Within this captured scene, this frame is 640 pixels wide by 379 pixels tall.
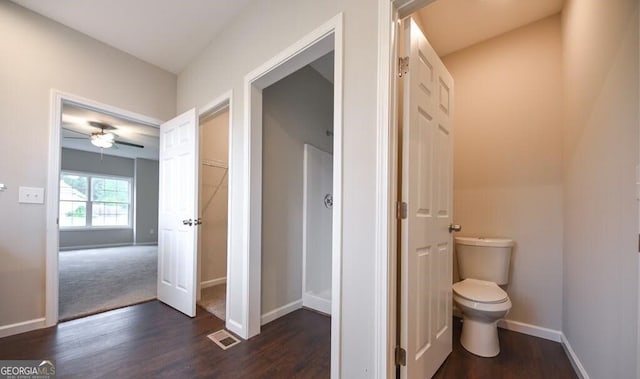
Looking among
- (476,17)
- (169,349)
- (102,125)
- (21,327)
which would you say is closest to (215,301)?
(169,349)

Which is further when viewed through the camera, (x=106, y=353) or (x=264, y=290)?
(x=264, y=290)

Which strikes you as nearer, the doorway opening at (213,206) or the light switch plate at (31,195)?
the light switch plate at (31,195)

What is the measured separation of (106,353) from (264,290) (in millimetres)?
1128

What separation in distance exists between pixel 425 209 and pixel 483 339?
43.3 inches

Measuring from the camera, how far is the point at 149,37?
246 cm

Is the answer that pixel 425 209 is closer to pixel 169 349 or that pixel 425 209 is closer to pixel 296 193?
pixel 296 193

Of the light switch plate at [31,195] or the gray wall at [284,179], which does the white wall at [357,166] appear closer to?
the gray wall at [284,179]

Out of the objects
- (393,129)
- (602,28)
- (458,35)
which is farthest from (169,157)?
(602,28)

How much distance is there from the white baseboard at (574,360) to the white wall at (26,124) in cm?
396

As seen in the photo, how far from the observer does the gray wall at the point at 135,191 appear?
6.37 meters

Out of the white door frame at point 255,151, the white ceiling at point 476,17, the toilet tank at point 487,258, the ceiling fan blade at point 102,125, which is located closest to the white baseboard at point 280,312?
the white door frame at point 255,151

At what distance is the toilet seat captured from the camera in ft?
5.59

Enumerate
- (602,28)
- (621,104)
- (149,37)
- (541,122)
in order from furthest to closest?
(149,37) < (541,122) < (602,28) < (621,104)

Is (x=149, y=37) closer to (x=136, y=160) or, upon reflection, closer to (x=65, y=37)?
(x=65, y=37)
